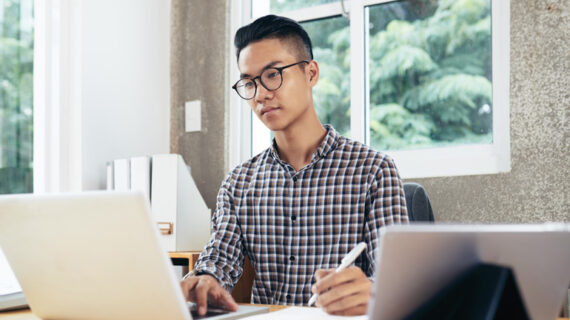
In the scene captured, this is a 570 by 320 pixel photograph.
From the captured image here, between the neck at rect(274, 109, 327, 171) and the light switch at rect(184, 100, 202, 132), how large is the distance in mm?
1128

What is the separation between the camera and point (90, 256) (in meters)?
0.77

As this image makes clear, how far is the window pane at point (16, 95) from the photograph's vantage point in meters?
2.16

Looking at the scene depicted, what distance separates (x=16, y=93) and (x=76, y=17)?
373mm

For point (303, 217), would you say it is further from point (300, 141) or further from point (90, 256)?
point (90, 256)

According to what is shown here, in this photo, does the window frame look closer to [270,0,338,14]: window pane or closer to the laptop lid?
[270,0,338,14]: window pane

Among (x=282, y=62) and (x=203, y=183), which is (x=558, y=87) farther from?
(x=203, y=183)

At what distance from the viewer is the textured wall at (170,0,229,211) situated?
2.54 meters

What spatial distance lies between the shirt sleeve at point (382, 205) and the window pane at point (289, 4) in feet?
3.95

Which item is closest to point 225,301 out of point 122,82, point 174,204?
point 174,204

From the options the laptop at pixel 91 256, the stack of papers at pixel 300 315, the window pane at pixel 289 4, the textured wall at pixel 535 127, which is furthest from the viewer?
the window pane at pixel 289 4

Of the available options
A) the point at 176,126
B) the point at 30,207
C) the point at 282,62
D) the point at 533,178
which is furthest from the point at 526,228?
the point at 176,126

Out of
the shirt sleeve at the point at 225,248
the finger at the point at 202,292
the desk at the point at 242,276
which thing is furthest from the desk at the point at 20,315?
the desk at the point at 242,276

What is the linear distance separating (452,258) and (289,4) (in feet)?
6.71

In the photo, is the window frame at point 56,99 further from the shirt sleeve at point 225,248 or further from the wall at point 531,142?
the wall at point 531,142
